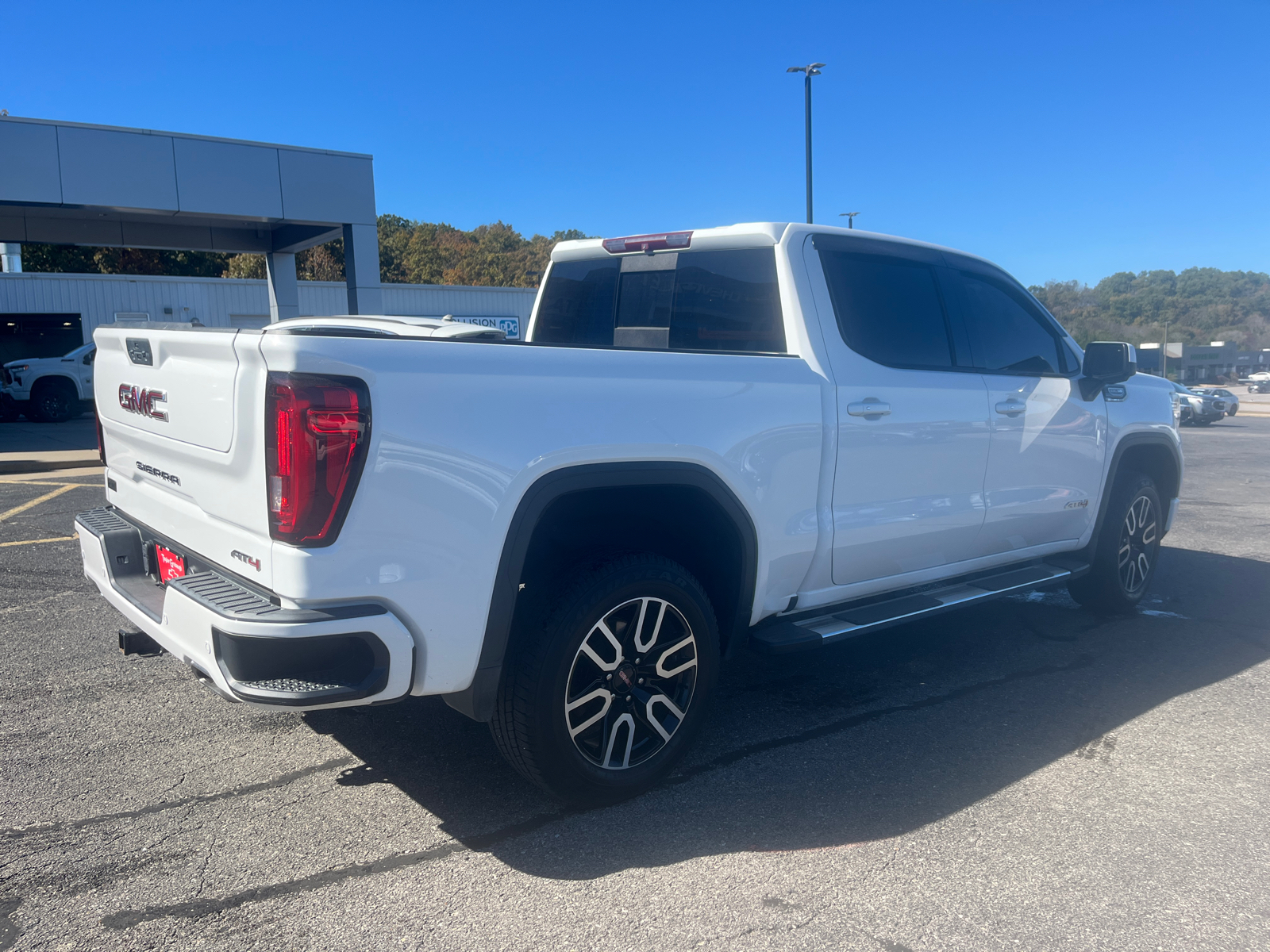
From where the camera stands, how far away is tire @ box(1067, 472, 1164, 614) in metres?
5.54

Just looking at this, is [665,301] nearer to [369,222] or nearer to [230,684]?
[230,684]

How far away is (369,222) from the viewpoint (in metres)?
18.0

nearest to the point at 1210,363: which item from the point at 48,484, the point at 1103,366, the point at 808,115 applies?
the point at 808,115

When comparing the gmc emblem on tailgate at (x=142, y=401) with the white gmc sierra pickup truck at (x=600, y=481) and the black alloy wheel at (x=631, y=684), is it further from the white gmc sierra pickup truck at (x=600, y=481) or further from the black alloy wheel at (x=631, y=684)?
the black alloy wheel at (x=631, y=684)

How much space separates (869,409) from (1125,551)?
9.13ft

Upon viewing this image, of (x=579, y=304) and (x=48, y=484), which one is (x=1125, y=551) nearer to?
(x=579, y=304)

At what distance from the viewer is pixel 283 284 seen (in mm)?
21375

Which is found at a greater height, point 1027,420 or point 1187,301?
point 1187,301

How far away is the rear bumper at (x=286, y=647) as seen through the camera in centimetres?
252

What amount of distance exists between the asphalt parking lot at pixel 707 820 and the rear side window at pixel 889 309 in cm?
159

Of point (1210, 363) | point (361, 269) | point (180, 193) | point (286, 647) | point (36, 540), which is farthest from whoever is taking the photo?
point (1210, 363)

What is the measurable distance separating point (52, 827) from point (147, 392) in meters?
1.48

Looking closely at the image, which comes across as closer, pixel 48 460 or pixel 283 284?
pixel 48 460

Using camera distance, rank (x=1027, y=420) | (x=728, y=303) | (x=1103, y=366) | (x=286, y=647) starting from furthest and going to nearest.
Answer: (x=1103, y=366) < (x=1027, y=420) < (x=728, y=303) < (x=286, y=647)
